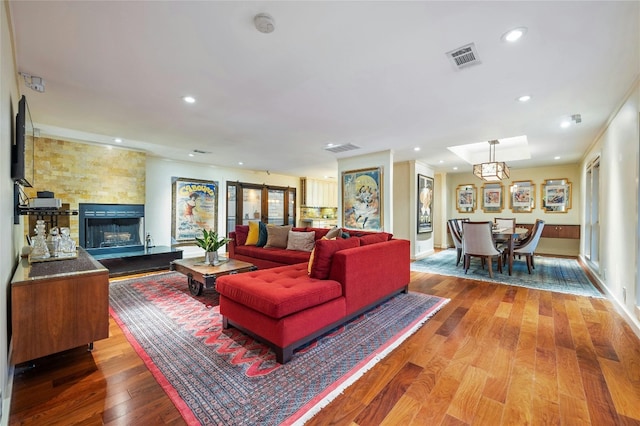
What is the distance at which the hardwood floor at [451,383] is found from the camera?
1.55 m

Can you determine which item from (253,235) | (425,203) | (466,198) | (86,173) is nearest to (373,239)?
(253,235)

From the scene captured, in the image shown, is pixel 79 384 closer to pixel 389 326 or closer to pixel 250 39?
pixel 389 326

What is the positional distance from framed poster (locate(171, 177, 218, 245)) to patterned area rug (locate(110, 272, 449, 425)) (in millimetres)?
3611

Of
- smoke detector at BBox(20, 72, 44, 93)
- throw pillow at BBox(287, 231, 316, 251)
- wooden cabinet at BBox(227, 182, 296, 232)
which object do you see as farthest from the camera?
wooden cabinet at BBox(227, 182, 296, 232)

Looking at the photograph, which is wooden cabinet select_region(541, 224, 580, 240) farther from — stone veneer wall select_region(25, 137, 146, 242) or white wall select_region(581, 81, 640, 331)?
stone veneer wall select_region(25, 137, 146, 242)

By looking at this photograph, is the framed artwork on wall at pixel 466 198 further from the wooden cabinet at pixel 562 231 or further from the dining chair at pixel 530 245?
the dining chair at pixel 530 245

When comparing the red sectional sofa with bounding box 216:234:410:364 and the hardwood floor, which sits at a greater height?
the red sectional sofa with bounding box 216:234:410:364

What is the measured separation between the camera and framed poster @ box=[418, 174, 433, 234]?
22.3ft

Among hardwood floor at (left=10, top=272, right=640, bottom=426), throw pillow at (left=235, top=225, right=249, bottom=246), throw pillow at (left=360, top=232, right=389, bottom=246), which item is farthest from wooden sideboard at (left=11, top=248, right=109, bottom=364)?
throw pillow at (left=235, top=225, right=249, bottom=246)

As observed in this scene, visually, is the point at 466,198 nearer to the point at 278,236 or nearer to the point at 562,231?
the point at 562,231

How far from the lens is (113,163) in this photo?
17.7 feet

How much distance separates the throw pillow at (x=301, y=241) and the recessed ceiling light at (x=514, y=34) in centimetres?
367

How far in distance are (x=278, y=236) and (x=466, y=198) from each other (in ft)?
21.5

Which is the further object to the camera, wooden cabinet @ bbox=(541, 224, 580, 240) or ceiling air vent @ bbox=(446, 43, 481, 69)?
wooden cabinet @ bbox=(541, 224, 580, 240)
